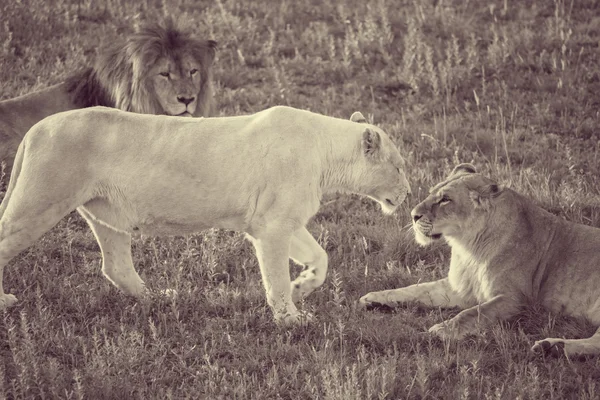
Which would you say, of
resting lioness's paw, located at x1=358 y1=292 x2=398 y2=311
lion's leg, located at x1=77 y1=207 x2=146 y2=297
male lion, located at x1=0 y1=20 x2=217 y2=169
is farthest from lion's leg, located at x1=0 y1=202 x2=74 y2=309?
male lion, located at x1=0 y1=20 x2=217 y2=169

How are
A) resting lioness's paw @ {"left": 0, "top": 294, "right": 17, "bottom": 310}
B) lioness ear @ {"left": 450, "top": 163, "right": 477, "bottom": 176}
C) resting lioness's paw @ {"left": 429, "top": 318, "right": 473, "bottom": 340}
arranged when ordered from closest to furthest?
resting lioness's paw @ {"left": 429, "top": 318, "right": 473, "bottom": 340} → resting lioness's paw @ {"left": 0, "top": 294, "right": 17, "bottom": 310} → lioness ear @ {"left": 450, "top": 163, "right": 477, "bottom": 176}

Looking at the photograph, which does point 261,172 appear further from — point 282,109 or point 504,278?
point 504,278

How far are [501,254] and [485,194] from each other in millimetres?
451

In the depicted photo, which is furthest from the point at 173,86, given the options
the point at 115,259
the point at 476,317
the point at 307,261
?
the point at 476,317

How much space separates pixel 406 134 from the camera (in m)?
9.59

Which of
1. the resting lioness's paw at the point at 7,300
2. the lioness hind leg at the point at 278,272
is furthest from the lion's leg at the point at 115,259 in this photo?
the lioness hind leg at the point at 278,272

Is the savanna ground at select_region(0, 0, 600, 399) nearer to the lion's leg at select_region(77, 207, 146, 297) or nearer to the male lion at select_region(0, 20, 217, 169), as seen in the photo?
the lion's leg at select_region(77, 207, 146, 297)

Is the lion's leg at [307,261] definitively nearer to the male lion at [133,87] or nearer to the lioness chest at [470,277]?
the lioness chest at [470,277]

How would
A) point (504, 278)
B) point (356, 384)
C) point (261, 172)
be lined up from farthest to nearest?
point (504, 278), point (261, 172), point (356, 384)

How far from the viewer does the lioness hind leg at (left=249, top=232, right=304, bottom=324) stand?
18.3 feet

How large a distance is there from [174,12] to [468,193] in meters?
7.57

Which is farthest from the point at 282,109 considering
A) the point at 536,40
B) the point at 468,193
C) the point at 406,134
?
the point at 536,40

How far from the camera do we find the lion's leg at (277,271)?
5.59m

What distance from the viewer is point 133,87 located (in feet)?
26.7
